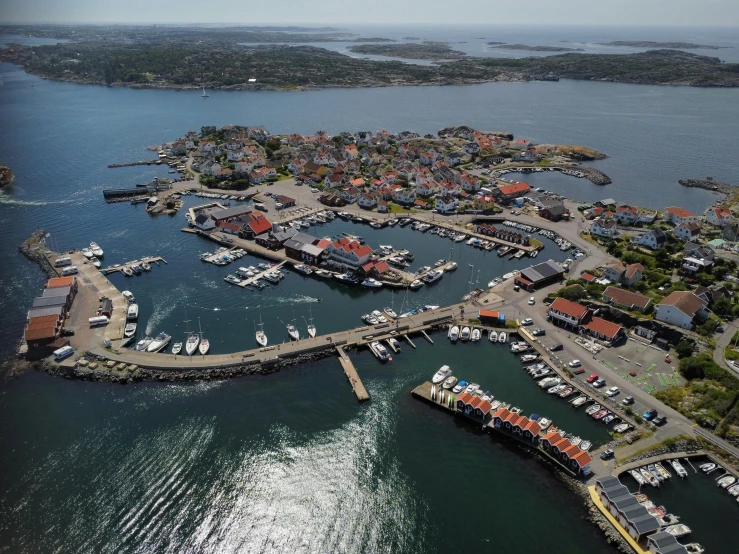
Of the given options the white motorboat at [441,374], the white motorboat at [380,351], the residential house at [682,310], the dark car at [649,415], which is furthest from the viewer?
the residential house at [682,310]

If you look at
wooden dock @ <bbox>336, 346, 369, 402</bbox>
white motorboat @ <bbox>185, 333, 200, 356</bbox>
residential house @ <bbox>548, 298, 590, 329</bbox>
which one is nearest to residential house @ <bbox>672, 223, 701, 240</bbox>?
residential house @ <bbox>548, 298, 590, 329</bbox>

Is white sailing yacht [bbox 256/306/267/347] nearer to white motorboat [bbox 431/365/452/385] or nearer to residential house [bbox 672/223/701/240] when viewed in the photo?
white motorboat [bbox 431/365/452/385]

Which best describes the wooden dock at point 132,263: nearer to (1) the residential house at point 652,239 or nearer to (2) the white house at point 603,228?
(2) the white house at point 603,228

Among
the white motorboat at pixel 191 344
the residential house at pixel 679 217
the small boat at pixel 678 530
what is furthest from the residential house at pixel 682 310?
the white motorboat at pixel 191 344

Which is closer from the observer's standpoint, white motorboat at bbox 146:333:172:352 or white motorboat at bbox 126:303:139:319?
white motorboat at bbox 146:333:172:352

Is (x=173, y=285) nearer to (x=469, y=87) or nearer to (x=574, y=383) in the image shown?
(x=574, y=383)

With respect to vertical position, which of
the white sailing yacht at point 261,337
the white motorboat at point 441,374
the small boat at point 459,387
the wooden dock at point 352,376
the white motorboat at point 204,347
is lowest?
the white motorboat at point 204,347

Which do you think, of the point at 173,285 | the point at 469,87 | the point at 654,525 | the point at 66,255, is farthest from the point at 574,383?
the point at 469,87

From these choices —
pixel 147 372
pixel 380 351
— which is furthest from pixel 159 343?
pixel 380 351
